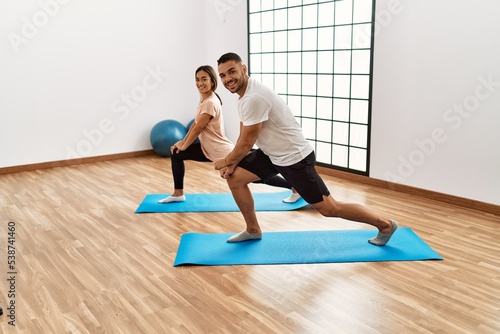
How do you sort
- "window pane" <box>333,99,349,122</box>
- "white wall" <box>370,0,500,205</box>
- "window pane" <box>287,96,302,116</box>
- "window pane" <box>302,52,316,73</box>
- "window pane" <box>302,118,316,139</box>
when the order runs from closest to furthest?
"white wall" <box>370,0,500,205</box>
"window pane" <box>333,99,349,122</box>
"window pane" <box>302,52,316,73</box>
"window pane" <box>302,118,316,139</box>
"window pane" <box>287,96,302,116</box>

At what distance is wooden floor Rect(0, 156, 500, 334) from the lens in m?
2.12

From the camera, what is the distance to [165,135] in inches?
231

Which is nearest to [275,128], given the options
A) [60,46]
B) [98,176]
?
[98,176]

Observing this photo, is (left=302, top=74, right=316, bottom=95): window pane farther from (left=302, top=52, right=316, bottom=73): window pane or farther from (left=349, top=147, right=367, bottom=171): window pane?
(left=349, top=147, right=367, bottom=171): window pane

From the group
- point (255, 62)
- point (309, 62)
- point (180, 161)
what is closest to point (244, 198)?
point (180, 161)

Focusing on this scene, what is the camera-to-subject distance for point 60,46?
17.7 ft

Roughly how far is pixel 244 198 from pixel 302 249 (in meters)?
0.46

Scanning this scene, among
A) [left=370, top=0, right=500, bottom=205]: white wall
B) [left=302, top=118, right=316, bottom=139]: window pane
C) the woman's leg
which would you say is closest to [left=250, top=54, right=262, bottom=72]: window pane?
[left=302, top=118, right=316, bottom=139]: window pane

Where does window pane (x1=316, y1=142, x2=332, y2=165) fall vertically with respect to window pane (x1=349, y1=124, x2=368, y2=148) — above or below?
below

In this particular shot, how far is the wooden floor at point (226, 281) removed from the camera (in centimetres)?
212

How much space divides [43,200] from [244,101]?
7.77ft

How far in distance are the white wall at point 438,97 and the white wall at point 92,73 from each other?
2916mm

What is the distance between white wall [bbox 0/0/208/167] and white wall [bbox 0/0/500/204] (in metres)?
0.01

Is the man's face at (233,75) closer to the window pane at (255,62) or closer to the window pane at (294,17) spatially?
the window pane at (294,17)
